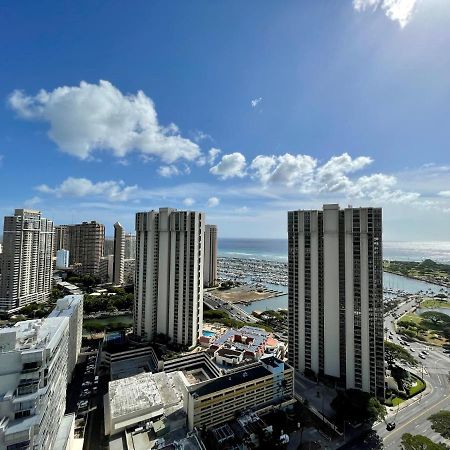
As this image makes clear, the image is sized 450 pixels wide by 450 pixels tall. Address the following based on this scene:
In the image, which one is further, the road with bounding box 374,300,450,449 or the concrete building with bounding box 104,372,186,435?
the road with bounding box 374,300,450,449

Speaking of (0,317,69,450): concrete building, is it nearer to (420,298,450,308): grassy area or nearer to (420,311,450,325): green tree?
(420,311,450,325): green tree

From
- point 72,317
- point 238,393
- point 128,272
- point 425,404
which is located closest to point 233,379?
point 238,393

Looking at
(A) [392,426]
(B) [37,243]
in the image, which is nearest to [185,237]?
(A) [392,426]

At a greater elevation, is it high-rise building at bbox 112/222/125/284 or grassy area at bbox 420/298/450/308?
high-rise building at bbox 112/222/125/284

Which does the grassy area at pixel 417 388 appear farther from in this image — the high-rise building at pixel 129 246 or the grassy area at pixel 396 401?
the high-rise building at pixel 129 246

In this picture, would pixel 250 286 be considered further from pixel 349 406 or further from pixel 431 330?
pixel 349 406

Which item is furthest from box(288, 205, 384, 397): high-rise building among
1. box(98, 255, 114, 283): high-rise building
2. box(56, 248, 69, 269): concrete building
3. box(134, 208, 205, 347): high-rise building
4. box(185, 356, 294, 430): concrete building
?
box(56, 248, 69, 269): concrete building


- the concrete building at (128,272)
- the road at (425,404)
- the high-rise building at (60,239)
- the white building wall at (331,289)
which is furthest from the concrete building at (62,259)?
the road at (425,404)
